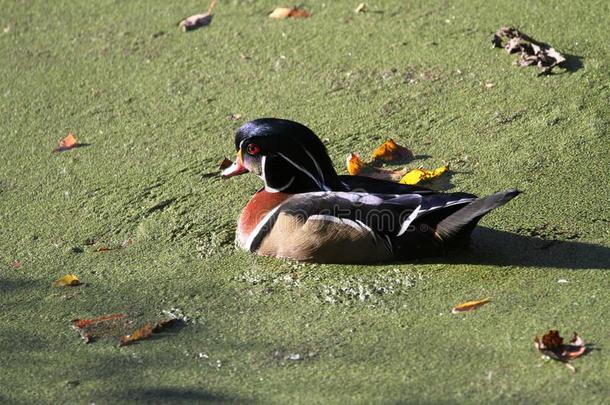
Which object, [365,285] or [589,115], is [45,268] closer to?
[365,285]

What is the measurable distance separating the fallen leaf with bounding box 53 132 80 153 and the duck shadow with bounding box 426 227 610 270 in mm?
2294

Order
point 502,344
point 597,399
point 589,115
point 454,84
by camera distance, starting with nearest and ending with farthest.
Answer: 1. point 597,399
2. point 502,344
3. point 589,115
4. point 454,84

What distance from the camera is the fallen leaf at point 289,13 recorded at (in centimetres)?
634

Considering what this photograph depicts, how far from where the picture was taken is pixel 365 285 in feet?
13.2

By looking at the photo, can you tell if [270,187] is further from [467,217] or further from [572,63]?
[572,63]

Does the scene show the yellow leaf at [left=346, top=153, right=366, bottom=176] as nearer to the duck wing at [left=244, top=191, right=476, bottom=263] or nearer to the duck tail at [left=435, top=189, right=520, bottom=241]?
the duck wing at [left=244, top=191, right=476, bottom=263]

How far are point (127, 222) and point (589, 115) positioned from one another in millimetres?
2325

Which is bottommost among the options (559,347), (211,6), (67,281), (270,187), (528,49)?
(67,281)

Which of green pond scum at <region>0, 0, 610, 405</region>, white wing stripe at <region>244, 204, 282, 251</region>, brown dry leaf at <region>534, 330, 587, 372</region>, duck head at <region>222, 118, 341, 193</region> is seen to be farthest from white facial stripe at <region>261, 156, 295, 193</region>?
brown dry leaf at <region>534, 330, 587, 372</region>

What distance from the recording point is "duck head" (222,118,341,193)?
14.1ft

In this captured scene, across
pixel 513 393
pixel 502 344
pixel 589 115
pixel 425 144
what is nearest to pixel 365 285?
pixel 502 344

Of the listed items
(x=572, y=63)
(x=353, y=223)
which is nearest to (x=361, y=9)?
(x=572, y=63)

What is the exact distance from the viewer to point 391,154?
5.01m

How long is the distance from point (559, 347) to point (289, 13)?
353 cm
